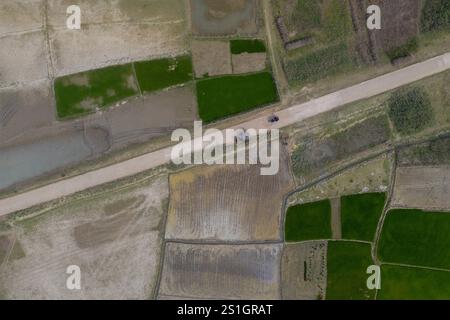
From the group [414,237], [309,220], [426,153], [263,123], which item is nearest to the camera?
[263,123]

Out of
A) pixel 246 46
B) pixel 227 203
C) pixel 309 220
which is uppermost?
pixel 246 46

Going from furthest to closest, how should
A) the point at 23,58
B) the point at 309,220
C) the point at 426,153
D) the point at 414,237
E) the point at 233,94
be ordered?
the point at 414,237
the point at 426,153
the point at 309,220
the point at 233,94
the point at 23,58

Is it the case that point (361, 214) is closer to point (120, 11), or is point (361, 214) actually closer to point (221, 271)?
point (221, 271)

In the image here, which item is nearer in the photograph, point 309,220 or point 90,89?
point 90,89

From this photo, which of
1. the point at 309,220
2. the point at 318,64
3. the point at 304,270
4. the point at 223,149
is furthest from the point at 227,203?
the point at 318,64

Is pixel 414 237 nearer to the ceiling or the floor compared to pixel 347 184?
nearer to the floor

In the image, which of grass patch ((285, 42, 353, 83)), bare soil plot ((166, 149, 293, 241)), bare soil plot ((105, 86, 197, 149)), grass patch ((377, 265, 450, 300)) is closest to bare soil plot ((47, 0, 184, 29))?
bare soil plot ((105, 86, 197, 149))

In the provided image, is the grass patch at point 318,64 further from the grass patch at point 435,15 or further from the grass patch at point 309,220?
the grass patch at point 309,220
